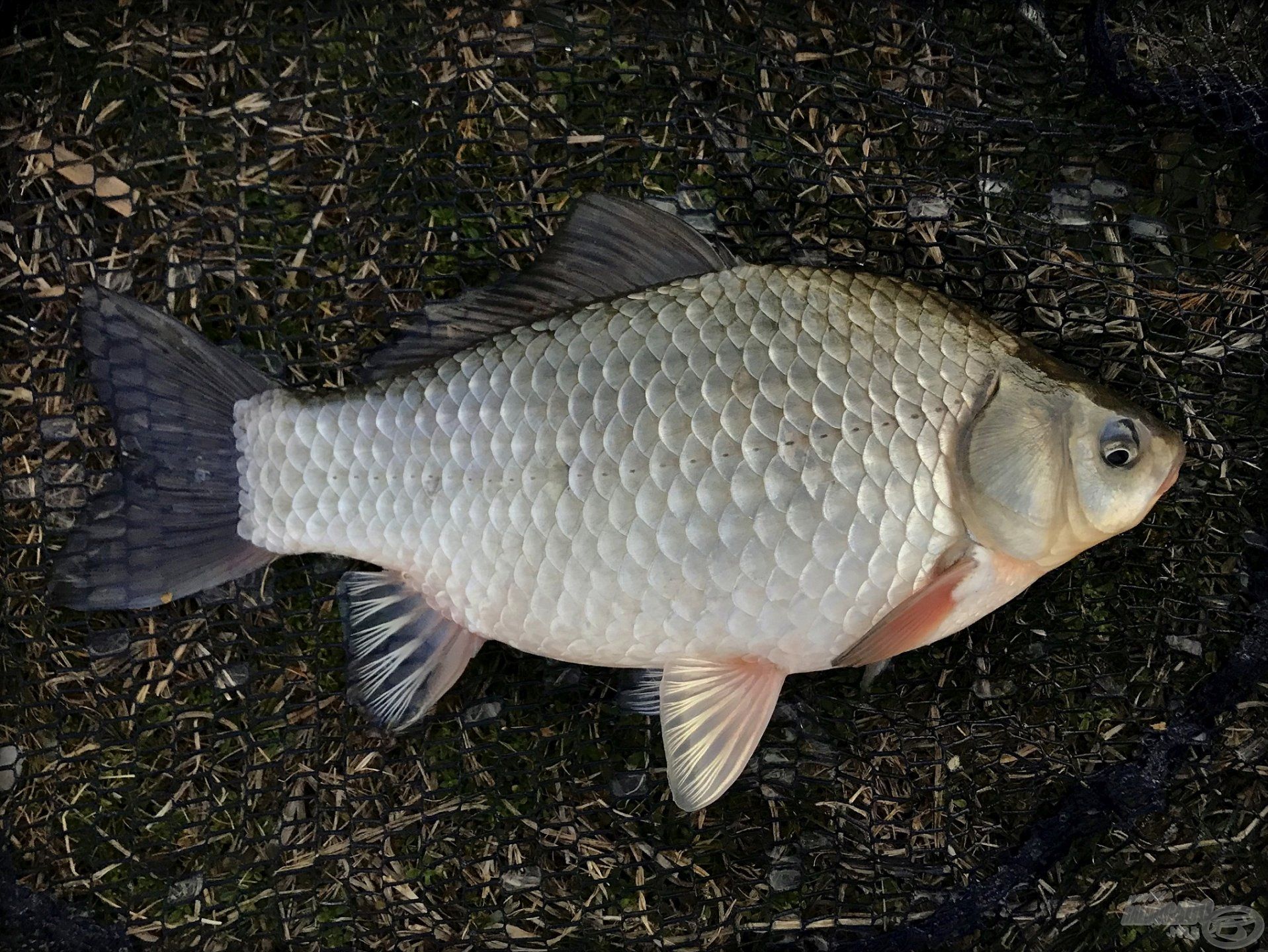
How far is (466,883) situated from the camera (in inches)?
65.1

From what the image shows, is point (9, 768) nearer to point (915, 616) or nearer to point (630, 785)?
point (630, 785)

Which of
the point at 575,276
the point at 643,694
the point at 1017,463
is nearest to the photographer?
the point at 1017,463

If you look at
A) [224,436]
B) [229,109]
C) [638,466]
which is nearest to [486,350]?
[638,466]

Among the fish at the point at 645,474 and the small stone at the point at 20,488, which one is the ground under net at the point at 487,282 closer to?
the small stone at the point at 20,488

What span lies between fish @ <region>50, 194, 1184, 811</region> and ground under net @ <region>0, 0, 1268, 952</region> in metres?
0.22

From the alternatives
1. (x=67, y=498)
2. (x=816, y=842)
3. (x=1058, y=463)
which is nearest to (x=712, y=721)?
(x=816, y=842)

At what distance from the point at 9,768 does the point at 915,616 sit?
1630 mm

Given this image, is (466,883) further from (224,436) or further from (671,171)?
(671,171)

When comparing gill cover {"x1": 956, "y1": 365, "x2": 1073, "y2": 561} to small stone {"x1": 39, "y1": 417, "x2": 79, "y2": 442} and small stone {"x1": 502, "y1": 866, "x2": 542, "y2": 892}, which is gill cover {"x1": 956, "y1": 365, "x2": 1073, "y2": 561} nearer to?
small stone {"x1": 502, "y1": 866, "x2": 542, "y2": 892}

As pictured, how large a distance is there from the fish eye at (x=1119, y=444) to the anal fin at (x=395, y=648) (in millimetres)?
1025

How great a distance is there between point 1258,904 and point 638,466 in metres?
1.43

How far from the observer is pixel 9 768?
162 centimetres

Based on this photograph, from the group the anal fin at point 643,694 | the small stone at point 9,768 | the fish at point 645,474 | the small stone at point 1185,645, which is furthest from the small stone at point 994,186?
the small stone at point 9,768

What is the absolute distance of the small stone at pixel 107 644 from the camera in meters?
1.64
